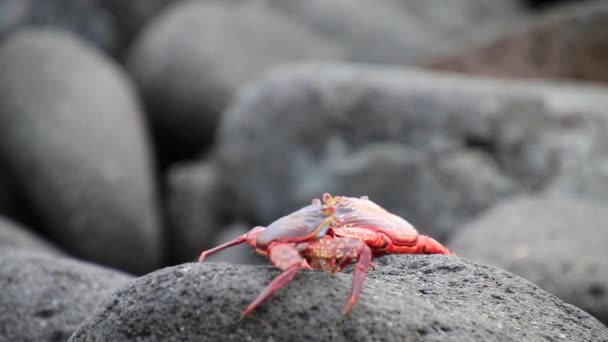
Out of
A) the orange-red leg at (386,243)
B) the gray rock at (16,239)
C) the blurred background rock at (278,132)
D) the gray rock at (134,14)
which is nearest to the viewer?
the orange-red leg at (386,243)

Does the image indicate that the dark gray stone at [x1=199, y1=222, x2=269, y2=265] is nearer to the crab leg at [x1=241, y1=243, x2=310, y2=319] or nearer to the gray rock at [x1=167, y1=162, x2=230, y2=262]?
the gray rock at [x1=167, y1=162, x2=230, y2=262]

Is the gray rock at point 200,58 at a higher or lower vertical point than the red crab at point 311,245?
higher

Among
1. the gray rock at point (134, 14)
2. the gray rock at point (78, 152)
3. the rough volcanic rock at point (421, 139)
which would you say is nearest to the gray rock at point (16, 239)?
the gray rock at point (78, 152)

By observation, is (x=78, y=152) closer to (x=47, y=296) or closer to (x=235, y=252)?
(x=235, y=252)

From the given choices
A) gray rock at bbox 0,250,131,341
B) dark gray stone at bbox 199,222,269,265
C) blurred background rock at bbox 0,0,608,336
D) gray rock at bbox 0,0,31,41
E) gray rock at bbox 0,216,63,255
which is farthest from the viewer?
gray rock at bbox 0,0,31,41

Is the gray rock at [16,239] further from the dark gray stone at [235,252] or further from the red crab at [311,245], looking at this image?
the red crab at [311,245]

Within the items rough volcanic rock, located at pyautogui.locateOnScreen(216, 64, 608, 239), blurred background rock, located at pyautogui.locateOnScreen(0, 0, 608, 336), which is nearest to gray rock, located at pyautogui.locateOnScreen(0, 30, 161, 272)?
blurred background rock, located at pyautogui.locateOnScreen(0, 0, 608, 336)
